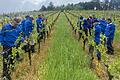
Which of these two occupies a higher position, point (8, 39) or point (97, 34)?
point (8, 39)

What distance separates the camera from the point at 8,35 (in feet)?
34.1

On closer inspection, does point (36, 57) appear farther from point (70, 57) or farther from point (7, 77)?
point (7, 77)

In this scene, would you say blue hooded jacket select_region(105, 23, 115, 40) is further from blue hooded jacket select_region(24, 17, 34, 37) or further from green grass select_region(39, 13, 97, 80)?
blue hooded jacket select_region(24, 17, 34, 37)

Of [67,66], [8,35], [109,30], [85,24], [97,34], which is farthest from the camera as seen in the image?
[85,24]

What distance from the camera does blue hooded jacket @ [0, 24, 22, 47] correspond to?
10.2 m

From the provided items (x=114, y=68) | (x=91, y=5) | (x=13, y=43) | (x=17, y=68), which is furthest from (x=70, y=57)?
(x=91, y=5)

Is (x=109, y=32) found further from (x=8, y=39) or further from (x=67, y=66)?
(x=8, y=39)

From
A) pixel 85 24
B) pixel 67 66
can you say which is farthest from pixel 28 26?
pixel 85 24

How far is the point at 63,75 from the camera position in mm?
9602

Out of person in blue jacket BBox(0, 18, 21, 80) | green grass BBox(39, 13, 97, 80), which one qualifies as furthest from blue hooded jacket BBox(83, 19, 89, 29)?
person in blue jacket BBox(0, 18, 21, 80)

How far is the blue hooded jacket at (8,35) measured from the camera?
10250mm

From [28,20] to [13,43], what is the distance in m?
4.34

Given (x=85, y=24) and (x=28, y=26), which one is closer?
(x=28, y=26)

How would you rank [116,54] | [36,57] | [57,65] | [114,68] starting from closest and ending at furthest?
[114,68] → [57,65] → [36,57] → [116,54]
